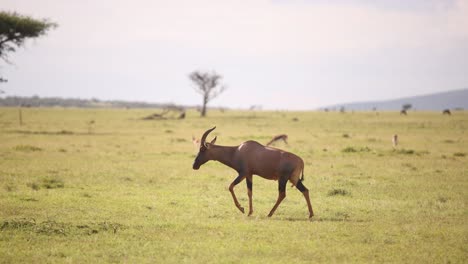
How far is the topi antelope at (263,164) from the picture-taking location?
1348 centimetres

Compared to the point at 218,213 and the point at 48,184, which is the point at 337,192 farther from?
the point at 48,184

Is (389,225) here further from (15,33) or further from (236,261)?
(15,33)

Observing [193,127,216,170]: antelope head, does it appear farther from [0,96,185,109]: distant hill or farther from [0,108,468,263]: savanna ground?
[0,96,185,109]: distant hill

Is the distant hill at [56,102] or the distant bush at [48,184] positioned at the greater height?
the distant hill at [56,102]

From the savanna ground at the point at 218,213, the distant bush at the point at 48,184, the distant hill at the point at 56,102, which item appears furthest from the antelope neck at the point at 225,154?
the distant hill at the point at 56,102

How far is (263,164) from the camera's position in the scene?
545 inches

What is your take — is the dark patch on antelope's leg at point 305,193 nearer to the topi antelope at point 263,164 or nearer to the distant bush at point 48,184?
the topi antelope at point 263,164

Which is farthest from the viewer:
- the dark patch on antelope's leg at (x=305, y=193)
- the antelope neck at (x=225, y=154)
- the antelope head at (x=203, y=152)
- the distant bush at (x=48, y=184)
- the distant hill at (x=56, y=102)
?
the distant hill at (x=56, y=102)

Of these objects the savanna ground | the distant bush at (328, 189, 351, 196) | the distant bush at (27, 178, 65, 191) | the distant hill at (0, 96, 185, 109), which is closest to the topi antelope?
the savanna ground

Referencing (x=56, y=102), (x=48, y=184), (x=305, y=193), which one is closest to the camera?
(x=305, y=193)

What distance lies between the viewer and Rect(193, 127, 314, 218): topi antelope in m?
13.5

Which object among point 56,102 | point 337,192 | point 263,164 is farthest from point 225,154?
point 56,102

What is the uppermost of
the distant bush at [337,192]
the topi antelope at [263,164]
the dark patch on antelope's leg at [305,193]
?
the topi antelope at [263,164]

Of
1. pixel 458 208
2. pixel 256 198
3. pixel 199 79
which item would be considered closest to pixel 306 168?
pixel 256 198
